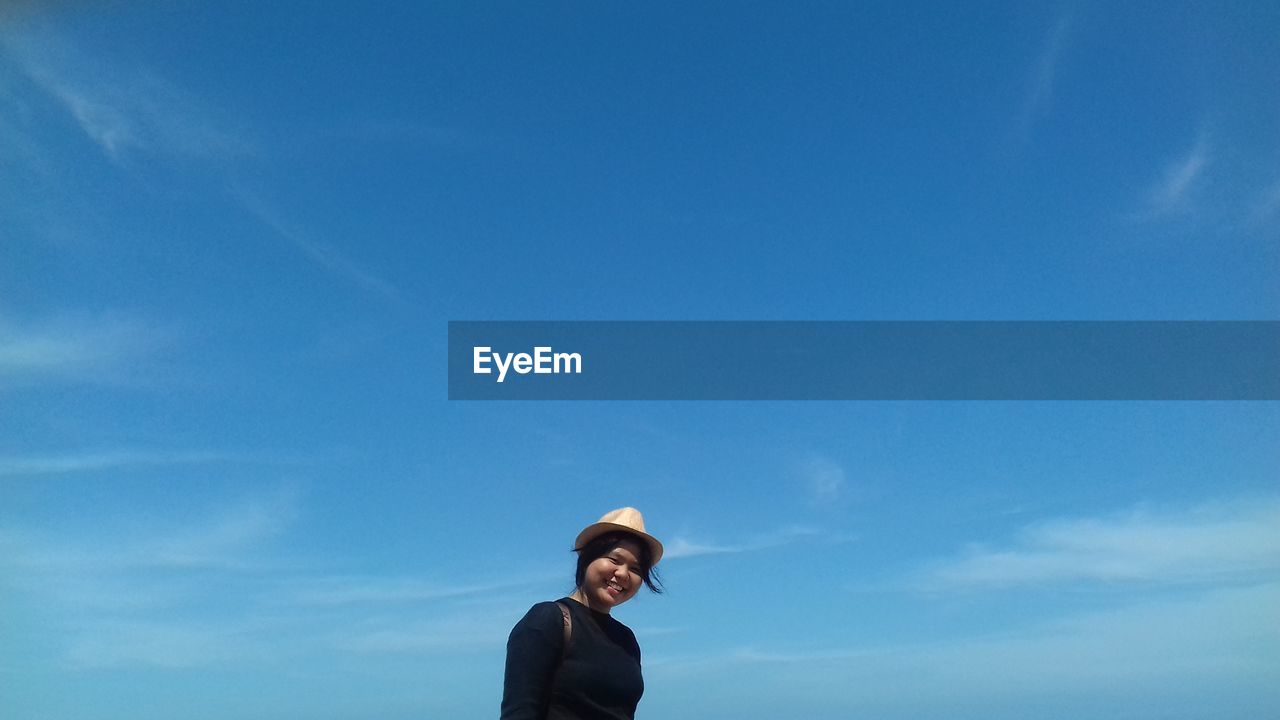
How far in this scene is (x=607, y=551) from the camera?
5.17 m

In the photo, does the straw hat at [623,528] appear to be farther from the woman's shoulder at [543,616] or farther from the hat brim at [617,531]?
the woman's shoulder at [543,616]

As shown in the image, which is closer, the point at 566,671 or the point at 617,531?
the point at 566,671

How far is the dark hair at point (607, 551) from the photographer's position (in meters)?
5.18

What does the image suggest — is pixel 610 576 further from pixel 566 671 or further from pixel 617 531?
pixel 566 671

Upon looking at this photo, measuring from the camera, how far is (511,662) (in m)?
4.87

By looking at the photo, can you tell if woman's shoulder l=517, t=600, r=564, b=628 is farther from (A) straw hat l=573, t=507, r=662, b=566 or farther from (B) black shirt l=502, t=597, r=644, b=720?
(A) straw hat l=573, t=507, r=662, b=566

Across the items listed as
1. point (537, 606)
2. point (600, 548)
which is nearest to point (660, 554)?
point (600, 548)

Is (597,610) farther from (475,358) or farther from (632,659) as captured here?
(475,358)

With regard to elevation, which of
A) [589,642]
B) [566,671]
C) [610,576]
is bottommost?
[566,671]

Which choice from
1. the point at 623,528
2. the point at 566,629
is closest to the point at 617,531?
the point at 623,528

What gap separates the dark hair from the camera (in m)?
5.18

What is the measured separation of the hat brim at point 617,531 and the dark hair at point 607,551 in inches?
0.5

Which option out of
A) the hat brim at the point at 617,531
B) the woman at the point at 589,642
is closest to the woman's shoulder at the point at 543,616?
the woman at the point at 589,642

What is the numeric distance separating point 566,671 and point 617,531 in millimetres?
649
